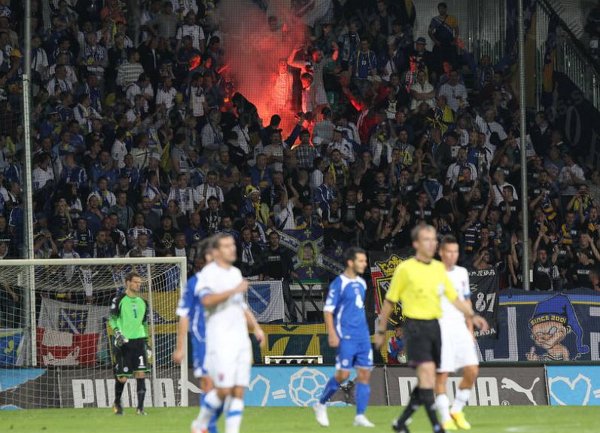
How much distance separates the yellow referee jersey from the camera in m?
11.4

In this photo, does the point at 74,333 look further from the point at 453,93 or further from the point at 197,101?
the point at 453,93

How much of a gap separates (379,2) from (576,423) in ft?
46.8

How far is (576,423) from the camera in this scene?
14.4 m

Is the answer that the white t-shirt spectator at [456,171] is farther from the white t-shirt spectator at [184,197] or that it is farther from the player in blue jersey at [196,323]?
the player in blue jersey at [196,323]

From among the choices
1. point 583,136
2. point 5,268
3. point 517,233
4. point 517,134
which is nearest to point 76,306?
point 5,268

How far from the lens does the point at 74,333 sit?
19.3 meters

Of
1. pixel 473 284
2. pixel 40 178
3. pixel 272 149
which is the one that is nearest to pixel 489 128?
pixel 272 149

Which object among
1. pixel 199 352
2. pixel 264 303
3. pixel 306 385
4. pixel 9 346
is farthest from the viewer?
pixel 264 303

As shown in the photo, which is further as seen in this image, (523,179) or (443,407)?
(523,179)

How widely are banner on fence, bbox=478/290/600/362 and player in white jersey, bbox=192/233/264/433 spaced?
9444 millimetres

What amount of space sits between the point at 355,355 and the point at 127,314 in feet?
13.0

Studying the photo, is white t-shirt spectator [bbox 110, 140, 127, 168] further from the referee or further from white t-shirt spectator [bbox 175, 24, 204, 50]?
the referee

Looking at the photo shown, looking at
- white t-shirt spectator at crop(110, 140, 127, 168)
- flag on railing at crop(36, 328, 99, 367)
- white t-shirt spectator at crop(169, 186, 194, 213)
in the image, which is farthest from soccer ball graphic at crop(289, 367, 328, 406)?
white t-shirt spectator at crop(110, 140, 127, 168)

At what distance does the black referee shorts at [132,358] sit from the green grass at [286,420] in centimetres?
59
